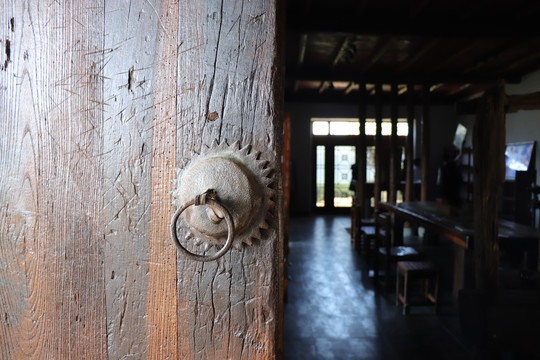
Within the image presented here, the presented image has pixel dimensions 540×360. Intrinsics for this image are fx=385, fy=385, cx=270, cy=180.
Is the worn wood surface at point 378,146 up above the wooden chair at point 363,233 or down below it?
above

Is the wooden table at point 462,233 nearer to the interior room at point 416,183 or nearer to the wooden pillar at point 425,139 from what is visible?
the interior room at point 416,183

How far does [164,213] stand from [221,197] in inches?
4.7

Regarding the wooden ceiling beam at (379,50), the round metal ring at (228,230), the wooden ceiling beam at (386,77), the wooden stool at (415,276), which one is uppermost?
the wooden ceiling beam at (379,50)

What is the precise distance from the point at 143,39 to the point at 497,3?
598cm

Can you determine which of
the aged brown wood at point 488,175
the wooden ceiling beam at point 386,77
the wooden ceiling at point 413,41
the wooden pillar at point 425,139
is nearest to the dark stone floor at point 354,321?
the aged brown wood at point 488,175

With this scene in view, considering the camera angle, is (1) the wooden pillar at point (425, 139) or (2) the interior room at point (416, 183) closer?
(2) the interior room at point (416, 183)

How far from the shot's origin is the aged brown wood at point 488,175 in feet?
10.7

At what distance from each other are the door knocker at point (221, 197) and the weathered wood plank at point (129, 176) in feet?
0.26

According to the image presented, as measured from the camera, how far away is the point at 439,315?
167 inches

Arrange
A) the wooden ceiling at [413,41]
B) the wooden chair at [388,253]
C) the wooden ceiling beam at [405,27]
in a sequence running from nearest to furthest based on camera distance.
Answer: the wooden chair at [388,253]
the wooden ceiling at [413,41]
the wooden ceiling beam at [405,27]

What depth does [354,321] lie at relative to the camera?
4.06m

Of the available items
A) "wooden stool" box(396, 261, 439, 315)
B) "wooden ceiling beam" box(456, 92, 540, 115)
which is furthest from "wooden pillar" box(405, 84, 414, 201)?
"wooden ceiling beam" box(456, 92, 540, 115)

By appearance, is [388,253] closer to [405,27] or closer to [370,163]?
[405,27]

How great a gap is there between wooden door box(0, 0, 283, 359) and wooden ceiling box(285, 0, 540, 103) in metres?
5.08
